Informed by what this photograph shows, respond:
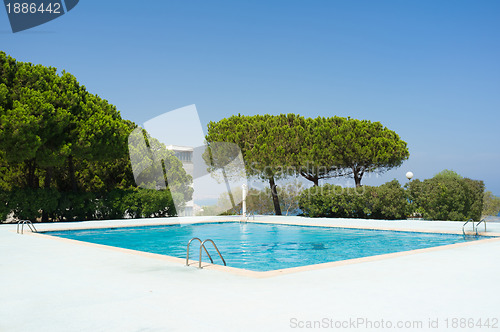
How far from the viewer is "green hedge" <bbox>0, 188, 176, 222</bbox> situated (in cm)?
2003

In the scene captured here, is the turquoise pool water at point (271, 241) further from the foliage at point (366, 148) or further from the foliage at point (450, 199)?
the foliage at point (366, 148)

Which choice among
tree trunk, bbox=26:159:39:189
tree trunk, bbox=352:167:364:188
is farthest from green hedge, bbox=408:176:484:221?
tree trunk, bbox=26:159:39:189

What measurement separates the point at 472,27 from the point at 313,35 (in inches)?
295

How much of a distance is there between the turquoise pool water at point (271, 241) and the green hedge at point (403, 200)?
3.97 m

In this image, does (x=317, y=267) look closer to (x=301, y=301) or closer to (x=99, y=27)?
(x=301, y=301)

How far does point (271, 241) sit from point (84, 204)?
1182 cm

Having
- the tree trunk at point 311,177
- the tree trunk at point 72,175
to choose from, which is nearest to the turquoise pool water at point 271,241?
the tree trunk at point 72,175

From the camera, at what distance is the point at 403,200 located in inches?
806

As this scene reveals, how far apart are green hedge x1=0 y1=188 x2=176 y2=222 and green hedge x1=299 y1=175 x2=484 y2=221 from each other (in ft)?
28.0

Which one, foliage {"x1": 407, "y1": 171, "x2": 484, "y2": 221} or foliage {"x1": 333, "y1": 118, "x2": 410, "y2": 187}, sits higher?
foliage {"x1": 333, "y1": 118, "x2": 410, "y2": 187}

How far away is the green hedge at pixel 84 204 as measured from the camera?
65.7ft

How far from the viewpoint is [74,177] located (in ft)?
76.0

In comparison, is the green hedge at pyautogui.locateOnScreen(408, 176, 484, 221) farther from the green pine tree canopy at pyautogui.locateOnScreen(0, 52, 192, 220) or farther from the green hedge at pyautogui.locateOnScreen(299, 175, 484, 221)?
the green pine tree canopy at pyautogui.locateOnScreen(0, 52, 192, 220)

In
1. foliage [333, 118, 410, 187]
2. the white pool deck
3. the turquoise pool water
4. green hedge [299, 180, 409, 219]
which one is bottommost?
the turquoise pool water
